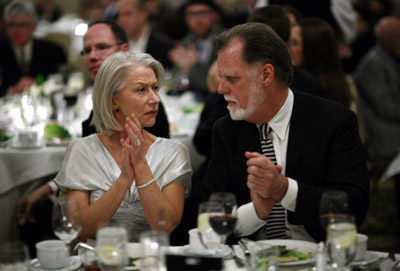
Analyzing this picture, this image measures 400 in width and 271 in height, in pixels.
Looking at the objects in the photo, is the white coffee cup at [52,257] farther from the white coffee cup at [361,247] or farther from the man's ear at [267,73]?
the man's ear at [267,73]

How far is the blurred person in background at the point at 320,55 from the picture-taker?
15.0ft

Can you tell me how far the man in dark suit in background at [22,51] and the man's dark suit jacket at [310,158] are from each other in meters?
4.36

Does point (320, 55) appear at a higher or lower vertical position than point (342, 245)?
higher

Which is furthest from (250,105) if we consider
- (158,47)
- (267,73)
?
(158,47)

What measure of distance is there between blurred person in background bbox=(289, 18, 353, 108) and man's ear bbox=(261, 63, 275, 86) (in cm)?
189

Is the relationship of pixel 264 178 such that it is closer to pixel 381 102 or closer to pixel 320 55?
pixel 320 55

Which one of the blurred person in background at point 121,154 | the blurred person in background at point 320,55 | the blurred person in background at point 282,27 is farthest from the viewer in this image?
the blurred person in background at point 320,55

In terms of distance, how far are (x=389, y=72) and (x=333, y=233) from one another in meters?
4.87

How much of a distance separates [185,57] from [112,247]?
4.95m

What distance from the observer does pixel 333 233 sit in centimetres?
189

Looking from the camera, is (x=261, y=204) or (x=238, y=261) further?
(x=261, y=204)

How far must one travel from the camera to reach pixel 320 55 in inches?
185

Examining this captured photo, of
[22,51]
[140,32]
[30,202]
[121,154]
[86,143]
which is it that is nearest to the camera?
[121,154]

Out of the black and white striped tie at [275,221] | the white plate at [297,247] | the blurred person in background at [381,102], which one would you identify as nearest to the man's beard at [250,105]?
the black and white striped tie at [275,221]
